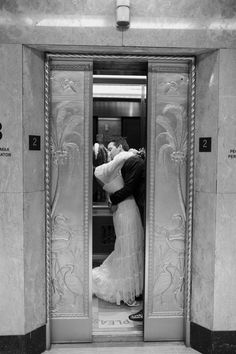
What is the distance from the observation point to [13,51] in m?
2.85

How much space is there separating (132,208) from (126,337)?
1.29 meters

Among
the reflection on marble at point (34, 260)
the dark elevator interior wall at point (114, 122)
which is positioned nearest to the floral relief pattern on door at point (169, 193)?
the reflection on marble at point (34, 260)

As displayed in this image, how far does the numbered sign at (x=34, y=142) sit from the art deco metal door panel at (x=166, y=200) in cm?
97

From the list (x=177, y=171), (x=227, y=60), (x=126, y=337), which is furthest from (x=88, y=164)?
(x=126, y=337)

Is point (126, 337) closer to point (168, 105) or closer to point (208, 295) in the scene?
point (208, 295)

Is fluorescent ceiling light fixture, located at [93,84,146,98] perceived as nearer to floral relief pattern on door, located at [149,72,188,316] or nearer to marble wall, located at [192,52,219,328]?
floral relief pattern on door, located at [149,72,188,316]

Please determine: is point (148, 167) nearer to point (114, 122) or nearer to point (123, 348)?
point (123, 348)

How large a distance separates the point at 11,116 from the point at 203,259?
201 cm

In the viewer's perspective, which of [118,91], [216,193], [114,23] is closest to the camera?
[114,23]

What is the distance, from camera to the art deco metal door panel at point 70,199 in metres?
3.17

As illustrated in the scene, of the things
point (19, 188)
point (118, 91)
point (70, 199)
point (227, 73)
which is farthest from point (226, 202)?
point (118, 91)

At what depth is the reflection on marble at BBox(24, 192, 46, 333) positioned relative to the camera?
2.99 m

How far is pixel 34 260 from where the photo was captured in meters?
3.06

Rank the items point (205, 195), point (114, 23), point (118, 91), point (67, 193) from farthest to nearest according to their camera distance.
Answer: point (118, 91) → point (67, 193) → point (205, 195) → point (114, 23)
